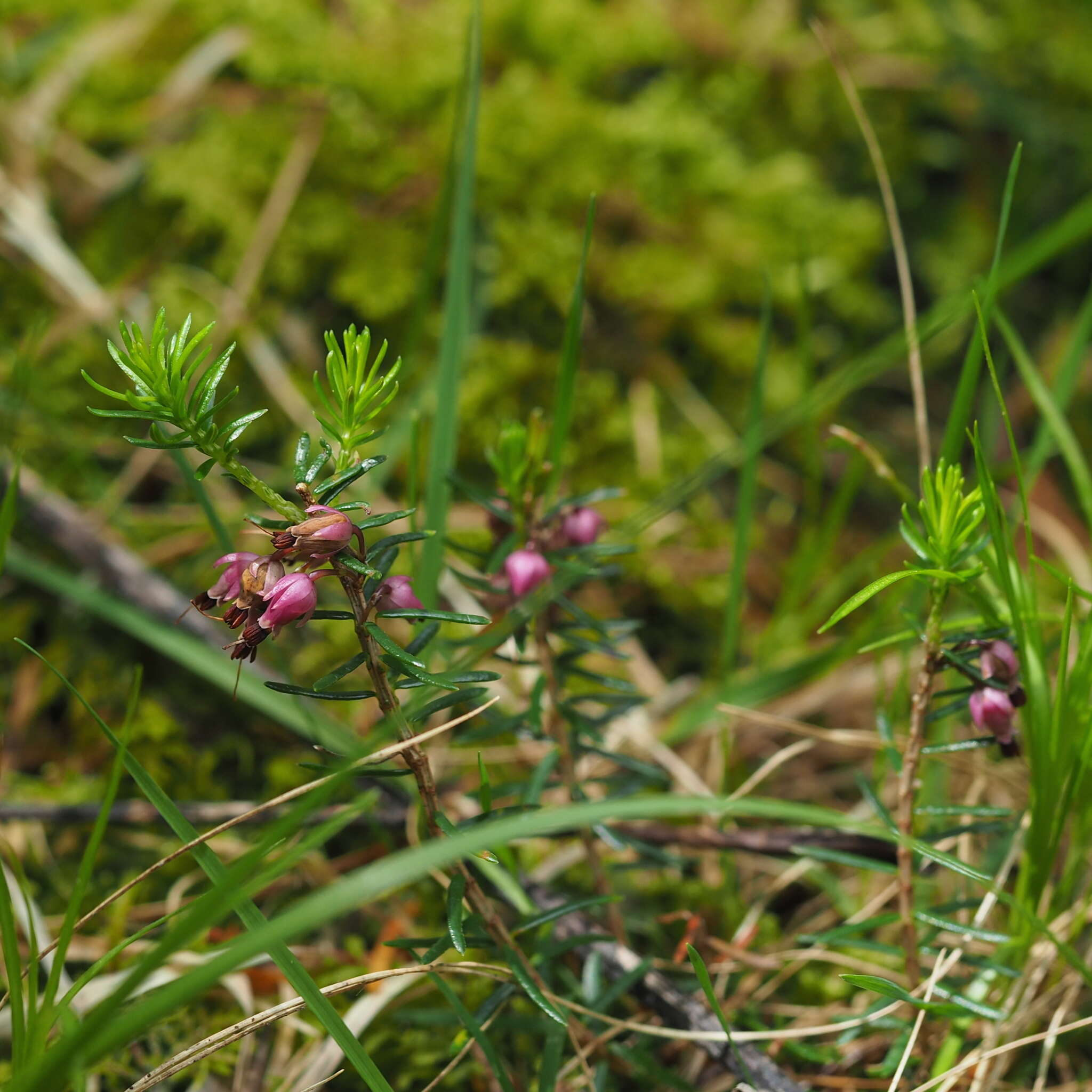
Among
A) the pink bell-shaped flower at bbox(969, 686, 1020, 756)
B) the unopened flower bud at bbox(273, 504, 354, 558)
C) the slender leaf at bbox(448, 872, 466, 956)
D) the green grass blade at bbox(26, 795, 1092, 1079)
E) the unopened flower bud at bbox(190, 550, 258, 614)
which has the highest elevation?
the unopened flower bud at bbox(273, 504, 354, 558)

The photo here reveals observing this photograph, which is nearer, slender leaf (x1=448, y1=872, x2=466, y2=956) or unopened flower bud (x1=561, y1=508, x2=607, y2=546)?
slender leaf (x1=448, y1=872, x2=466, y2=956)

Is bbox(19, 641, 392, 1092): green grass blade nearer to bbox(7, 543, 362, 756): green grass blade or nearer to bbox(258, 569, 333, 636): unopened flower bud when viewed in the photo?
bbox(258, 569, 333, 636): unopened flower bud

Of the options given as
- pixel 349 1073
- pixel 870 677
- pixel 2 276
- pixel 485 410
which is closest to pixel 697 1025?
pixel 349 1073

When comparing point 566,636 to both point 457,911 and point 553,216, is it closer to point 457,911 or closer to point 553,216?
point 457,911

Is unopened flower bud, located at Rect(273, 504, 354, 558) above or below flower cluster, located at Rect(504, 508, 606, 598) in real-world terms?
above

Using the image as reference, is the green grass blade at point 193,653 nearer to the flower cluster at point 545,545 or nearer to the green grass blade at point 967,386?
the flower cluster at point 545,545

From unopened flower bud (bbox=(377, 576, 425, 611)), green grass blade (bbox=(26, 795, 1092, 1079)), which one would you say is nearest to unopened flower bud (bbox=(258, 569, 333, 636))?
unopened flower bud (bbox=(377, 576, 425, 611))

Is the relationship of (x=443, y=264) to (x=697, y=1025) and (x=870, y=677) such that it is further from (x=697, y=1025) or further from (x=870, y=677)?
(x=697, y=1025)
